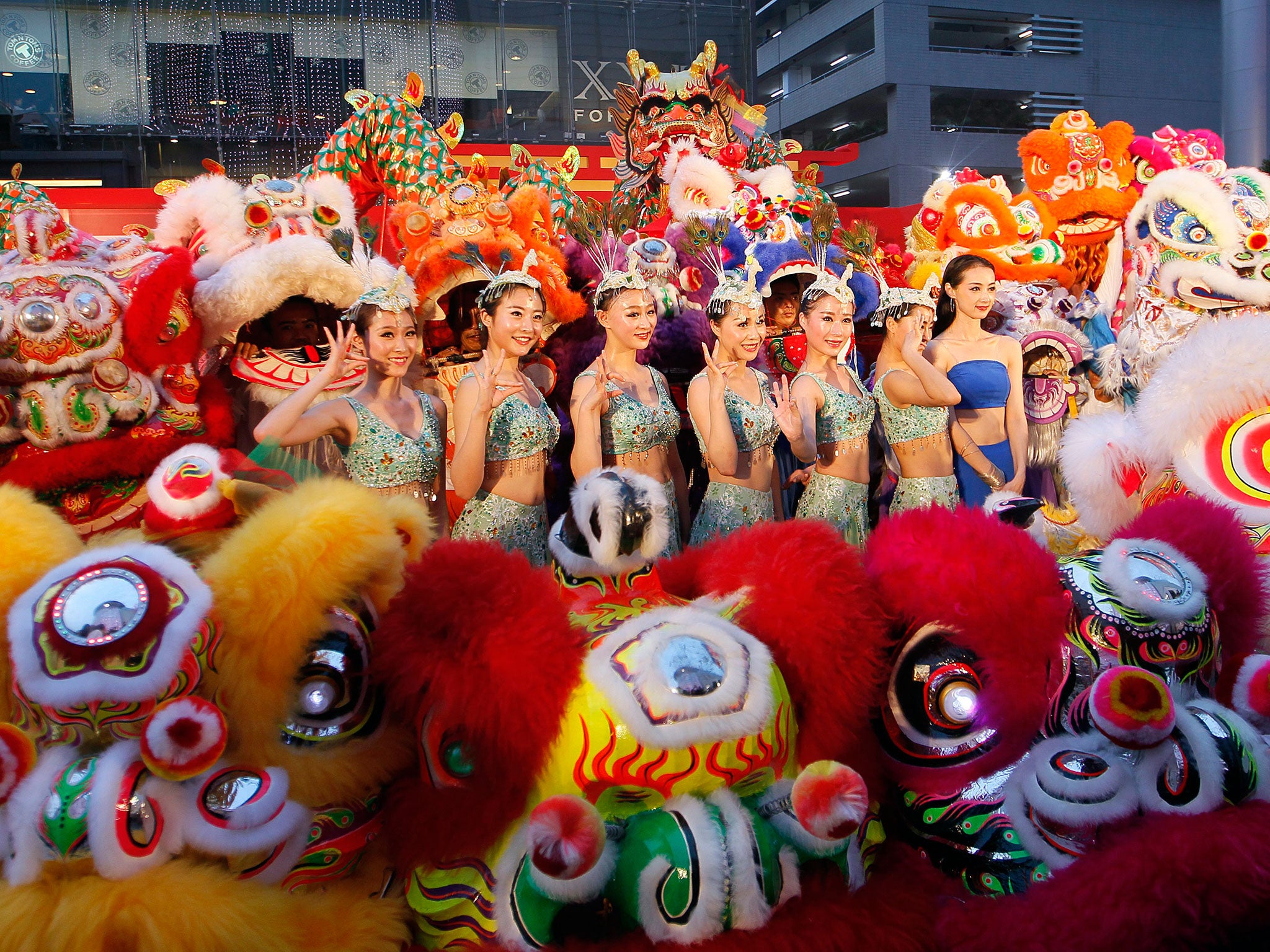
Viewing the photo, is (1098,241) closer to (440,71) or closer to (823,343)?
(823,343)

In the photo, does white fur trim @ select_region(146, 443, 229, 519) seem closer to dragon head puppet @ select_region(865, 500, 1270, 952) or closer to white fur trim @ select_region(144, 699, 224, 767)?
white fur trim @ select_region(144, 699, 224, 767)

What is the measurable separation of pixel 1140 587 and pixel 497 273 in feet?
9.30

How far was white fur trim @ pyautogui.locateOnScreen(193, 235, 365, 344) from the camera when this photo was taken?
3.01m

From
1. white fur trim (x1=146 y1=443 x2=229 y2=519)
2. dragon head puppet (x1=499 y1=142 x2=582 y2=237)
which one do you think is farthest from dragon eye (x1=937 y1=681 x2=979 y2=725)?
dragon head puppet (x1=499 y1=142 x2=582 y2=237)

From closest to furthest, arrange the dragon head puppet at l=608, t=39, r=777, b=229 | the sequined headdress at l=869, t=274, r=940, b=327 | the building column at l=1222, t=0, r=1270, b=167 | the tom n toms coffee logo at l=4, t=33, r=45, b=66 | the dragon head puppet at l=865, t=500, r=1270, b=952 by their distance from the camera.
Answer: the dragon head puppet at l=865, t=500, r=1270, b=952 → the sequined headdress at l=869, t=274, r=940, b=327 → the dragon head puppet at l=608, t=39, r=777, b=229 → the tom n toms coffee logo at l=4, t=33, r=45, b=66 → the building column at l=1222, t=0, r=1270, b=167

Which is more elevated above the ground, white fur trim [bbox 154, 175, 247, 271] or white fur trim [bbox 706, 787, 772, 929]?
white fur trim [bbox 154, 175, 247, 271]

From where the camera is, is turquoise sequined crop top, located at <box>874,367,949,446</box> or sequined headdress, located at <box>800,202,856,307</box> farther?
sequined headdress, located at <box>800,202,856,307</box>

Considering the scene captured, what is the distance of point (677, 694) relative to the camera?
125 cm

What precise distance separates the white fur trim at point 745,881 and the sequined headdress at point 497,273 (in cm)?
202

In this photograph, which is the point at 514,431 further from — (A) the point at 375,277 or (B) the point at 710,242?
(B) the point at 710,242

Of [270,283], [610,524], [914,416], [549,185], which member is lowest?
[610,524]

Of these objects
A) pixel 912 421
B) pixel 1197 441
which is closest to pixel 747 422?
pixel 912 421

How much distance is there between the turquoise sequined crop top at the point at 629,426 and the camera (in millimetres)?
3113

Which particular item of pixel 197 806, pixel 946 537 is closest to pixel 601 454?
pixel 946 537
